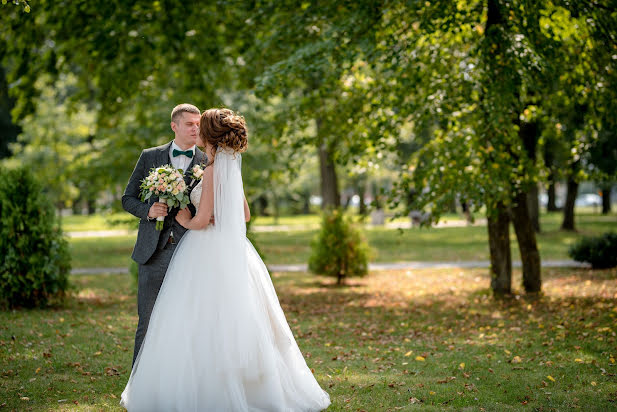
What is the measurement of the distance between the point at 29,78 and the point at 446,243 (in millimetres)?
17380

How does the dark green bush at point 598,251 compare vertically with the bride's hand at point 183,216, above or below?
below

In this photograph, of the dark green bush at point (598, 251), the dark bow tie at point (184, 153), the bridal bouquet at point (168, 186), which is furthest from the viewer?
the dark green bush at point (598, 251)

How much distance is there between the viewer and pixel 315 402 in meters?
5.06

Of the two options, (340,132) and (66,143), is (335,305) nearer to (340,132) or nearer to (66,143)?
(340,132)

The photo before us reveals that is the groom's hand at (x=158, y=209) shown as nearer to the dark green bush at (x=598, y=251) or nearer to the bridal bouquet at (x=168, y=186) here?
the bridal bouquet at (x=168, y=186)

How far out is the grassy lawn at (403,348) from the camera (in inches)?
223

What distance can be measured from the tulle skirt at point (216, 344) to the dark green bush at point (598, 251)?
1202cm

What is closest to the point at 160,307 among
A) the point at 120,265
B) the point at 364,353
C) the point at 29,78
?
the point at 364,353

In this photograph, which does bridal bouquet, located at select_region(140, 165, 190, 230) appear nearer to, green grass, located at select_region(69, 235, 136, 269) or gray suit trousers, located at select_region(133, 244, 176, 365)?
gray suit trousers, located at select_region(133, 244, 176, 365)

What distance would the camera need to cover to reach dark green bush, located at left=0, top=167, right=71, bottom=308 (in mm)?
9867

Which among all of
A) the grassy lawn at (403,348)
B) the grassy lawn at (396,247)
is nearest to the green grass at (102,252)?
the grassy lawn at (396,247)

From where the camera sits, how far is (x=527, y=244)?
11.4 m

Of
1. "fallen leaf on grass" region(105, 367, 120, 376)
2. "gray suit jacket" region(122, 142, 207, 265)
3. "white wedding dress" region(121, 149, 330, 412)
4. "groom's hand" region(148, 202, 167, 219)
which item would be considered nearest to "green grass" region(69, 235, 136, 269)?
"fallen leaf on grass" region(105, 367, 120, 376)

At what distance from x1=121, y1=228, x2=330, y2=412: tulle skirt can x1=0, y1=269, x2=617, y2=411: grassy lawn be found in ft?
2.08
